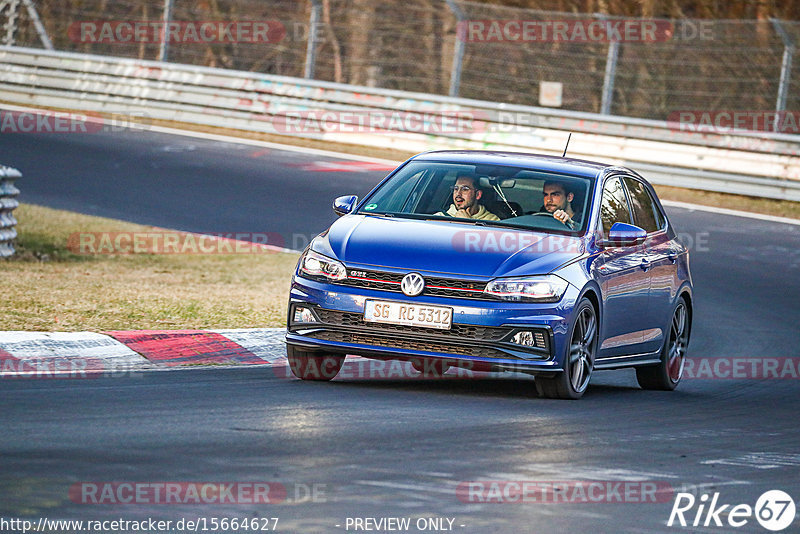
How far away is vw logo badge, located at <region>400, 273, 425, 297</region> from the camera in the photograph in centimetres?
866

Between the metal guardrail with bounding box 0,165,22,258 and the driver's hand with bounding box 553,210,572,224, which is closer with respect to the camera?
the driver's hand with bounding box 553,210,572,224

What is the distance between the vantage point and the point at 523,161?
10219 mm

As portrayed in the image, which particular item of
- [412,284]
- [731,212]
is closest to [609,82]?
[731,212]

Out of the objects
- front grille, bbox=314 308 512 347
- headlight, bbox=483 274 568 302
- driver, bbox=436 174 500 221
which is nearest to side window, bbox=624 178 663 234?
driver, bbox=436 174 500 221

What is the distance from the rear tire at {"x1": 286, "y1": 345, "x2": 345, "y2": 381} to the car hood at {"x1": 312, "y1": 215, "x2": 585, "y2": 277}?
2.23ft

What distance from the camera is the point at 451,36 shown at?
90.0 ft

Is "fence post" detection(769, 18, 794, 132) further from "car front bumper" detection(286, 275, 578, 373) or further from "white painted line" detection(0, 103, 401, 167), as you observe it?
"car front bumper" detection(286, 275, 578, 373)

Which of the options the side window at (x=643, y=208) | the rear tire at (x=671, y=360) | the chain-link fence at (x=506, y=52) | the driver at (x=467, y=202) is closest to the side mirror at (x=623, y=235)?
the driver at (x=467, y=202)

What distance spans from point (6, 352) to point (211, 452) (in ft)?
10.2

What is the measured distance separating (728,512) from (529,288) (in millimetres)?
2761

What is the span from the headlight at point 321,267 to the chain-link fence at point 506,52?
14264 mm

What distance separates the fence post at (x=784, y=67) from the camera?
72.4 ft

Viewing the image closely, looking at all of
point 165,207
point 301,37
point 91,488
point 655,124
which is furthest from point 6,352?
point 301,37

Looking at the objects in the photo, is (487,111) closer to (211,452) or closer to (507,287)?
(507,287)
